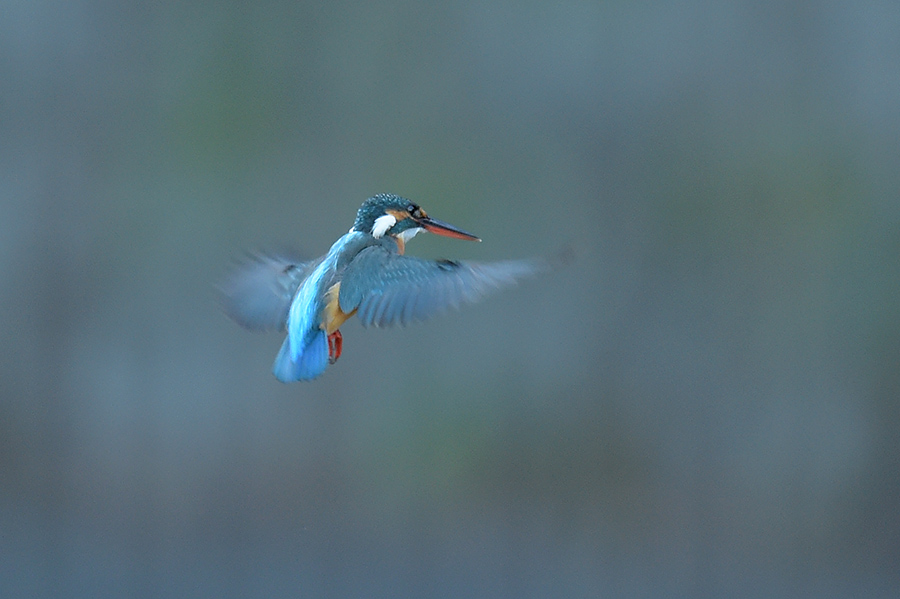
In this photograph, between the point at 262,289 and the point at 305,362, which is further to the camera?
the point at 262,289

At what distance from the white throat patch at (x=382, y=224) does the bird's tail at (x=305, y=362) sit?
0.31ft

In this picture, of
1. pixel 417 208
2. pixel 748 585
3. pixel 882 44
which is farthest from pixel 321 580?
pixel 882 44

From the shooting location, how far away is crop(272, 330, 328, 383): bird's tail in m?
0.68

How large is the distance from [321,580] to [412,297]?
3.90 ft

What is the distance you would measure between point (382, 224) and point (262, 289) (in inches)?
5.1

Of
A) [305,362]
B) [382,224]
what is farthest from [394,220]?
[305,362]

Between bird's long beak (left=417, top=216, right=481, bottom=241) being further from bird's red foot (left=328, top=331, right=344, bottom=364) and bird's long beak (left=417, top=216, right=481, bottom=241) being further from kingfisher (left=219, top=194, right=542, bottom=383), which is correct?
bird's red foot (left=328, top=331, right=344, bottom=364)

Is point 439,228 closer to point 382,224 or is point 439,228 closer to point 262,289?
point 382,224

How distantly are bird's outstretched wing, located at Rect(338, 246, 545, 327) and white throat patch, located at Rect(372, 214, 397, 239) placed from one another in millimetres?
22

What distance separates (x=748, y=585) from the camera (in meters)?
1.74

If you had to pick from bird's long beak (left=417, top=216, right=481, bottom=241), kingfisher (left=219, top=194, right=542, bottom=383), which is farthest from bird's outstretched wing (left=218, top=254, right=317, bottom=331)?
bird's long beak (left=417, top=216, right=481, bottom=241)

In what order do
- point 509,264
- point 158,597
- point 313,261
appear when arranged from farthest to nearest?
1. point 158,597
2. point 313,261
3. point 509,264

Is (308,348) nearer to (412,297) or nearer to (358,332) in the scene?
(412,297)

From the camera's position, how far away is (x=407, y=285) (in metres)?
0.74
